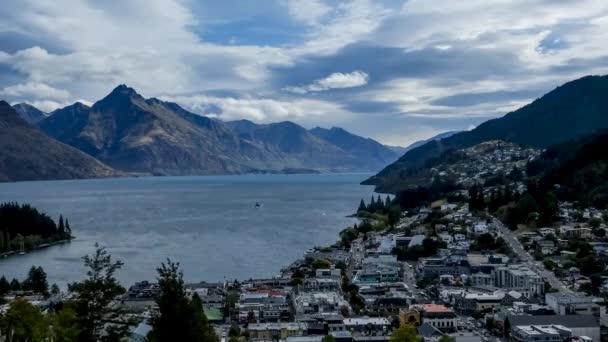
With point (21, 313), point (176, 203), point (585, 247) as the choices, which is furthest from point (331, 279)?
point (176, 203)

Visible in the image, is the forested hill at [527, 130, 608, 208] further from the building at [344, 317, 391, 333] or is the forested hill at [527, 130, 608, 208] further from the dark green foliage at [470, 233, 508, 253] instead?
the building at [344, 317, 391, 333]

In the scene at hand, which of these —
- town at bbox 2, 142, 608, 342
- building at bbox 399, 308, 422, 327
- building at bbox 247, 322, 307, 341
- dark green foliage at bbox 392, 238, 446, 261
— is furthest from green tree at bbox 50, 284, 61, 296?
dark green foliage at bbox 392, 238, 446, 261

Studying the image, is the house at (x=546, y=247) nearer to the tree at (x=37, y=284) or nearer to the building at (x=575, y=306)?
the building at (x=575, y=306)

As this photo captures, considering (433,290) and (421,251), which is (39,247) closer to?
(421,251)

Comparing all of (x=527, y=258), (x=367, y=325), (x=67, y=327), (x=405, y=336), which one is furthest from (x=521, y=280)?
(x=67, y=327)

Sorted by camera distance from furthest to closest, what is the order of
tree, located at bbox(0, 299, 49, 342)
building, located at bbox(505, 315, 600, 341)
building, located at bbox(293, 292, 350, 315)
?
1. building, located at bbox(293, 292, 350, 315)
2. building, located at bbox(505, 315, 600, 341)
3. tree, located at bbox(0, 299, 49, 342)
